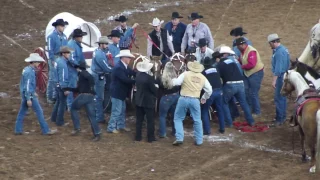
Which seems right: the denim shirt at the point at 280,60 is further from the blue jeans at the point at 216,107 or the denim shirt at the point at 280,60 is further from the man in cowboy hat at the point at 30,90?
the man in cowboy hat at the point at 30,90

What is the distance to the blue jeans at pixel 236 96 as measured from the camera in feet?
47.5

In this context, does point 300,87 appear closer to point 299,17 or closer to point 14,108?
point 14,108

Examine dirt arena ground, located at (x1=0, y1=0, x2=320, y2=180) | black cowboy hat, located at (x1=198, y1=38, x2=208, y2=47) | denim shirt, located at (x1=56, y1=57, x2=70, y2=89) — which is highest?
black cowboy hat, located at (x1=198, y1=38, x2=208, y2=47)

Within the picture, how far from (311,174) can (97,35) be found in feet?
24.1

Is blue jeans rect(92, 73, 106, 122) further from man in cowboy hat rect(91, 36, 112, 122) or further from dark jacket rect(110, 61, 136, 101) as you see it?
dark jacket rect(110, 61, 136, 101)

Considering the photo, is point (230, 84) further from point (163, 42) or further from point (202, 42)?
point (163, 42)

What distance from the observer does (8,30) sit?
22281 mm

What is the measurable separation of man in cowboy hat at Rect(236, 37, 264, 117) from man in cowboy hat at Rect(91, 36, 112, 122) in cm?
281

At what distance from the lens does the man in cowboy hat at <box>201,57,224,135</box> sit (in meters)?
14.1

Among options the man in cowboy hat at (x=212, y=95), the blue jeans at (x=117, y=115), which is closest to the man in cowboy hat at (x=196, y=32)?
the man in cowboy hat at (x=212, y=95)

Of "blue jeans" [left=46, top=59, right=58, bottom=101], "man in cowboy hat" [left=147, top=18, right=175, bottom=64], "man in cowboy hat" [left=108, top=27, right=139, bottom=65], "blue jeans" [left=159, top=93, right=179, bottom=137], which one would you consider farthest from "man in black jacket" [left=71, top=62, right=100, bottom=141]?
"man in cowboy hat" [left=147, top=18, right=175, bottom=64]

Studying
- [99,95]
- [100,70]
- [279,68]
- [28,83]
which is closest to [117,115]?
[99,95]

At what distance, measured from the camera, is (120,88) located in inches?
555

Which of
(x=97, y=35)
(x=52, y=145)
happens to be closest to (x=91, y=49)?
(x=97, y=35)
